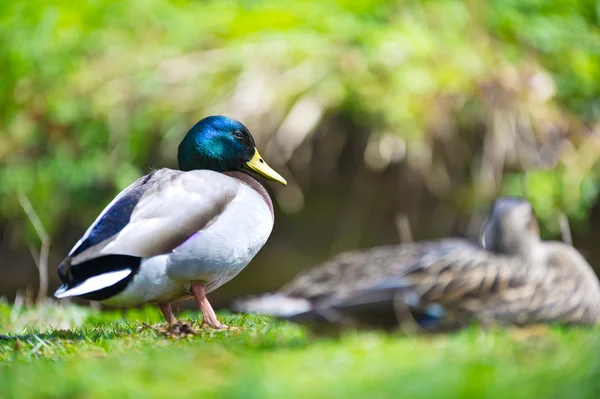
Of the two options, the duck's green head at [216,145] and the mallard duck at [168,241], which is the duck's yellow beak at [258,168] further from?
the mallard duck at [168,241]

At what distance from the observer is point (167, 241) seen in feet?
13.1

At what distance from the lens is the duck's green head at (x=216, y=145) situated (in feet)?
15.1

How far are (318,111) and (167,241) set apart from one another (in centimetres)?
473

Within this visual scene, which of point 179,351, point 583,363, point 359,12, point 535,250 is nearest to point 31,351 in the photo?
point 179,351

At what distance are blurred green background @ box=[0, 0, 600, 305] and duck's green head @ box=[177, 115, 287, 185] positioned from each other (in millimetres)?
3715

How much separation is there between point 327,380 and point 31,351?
1409 mm

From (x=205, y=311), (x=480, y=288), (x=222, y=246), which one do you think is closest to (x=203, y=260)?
(x=222, y=246)

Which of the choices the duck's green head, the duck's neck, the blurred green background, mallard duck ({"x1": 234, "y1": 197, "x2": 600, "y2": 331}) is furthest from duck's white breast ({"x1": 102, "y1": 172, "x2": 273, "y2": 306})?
the blurred green background

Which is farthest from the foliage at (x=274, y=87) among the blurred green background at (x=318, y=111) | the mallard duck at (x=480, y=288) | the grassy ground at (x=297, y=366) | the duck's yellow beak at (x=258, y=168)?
the grassy ground at (x=297, y=366)

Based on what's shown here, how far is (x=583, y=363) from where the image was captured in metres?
2.97

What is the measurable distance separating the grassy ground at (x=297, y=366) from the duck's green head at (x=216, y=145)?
36.6 inches

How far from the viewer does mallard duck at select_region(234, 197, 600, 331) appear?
16.0ft

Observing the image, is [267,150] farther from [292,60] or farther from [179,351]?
[179,351]

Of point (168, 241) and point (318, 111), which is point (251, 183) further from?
point (318, 111)
